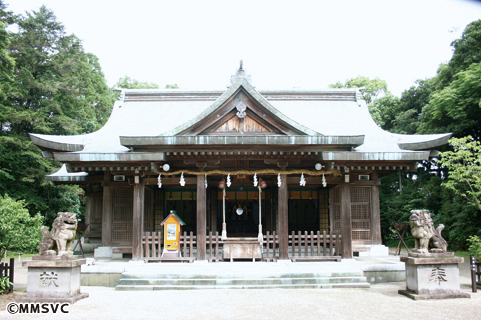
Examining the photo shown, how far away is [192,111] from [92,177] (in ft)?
18.2

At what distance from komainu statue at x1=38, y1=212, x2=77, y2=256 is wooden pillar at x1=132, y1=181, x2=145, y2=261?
9.83ft

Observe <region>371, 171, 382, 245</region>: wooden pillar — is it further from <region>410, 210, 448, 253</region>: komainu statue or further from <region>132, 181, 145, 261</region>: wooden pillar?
<region>132, 181, 145, 261</region>: wooden pillar

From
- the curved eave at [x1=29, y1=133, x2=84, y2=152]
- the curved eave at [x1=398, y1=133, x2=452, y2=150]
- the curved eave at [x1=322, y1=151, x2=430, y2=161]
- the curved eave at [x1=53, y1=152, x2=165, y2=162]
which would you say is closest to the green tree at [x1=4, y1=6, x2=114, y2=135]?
the curved eave at [x1=29, y1=133, x2=84, y2=152]

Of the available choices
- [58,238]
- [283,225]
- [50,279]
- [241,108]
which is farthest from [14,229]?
[283,225]

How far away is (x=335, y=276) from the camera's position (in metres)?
10.2

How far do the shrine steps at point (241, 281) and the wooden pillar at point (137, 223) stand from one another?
136 centimetres

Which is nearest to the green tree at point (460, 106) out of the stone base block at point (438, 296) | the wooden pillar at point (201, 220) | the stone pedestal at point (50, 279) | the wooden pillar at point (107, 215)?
the stone base block at point (438, 296)

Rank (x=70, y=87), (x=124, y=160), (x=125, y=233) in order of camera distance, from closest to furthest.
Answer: (x=124, y=160)
(x=125, y=233)
(x=70, y=87)

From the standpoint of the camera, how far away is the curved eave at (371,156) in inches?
452

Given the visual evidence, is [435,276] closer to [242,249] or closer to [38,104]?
[242,249]

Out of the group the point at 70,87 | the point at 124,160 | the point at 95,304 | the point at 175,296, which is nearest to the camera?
the point at 95,304

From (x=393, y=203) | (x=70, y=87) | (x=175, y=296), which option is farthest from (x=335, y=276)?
(x=70, y=87)

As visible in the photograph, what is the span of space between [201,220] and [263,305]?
4.58 m

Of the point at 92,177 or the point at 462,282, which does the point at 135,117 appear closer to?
the point at 92,177
